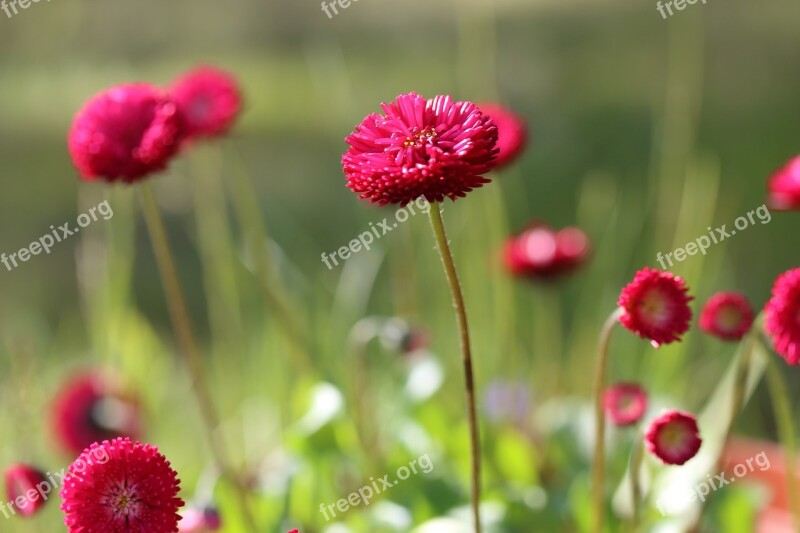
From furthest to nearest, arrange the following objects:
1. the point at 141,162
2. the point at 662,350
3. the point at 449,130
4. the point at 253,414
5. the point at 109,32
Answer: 1. the point at 109,32
2. the point at 253,414
3. the point at 662,350
4. the point at 141,162
5. the point at 449,130

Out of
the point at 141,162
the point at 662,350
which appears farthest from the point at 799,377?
the point at 141,162

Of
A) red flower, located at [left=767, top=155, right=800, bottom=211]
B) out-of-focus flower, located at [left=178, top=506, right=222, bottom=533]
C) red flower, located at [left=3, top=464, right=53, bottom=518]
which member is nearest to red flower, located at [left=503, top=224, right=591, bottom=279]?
red flower, located at [left=767, top=155, right=800, bottom=211]

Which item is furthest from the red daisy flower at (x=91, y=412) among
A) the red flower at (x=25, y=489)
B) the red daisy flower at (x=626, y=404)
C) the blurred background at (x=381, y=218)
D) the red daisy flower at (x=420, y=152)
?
the red daisy flower at (x=420, y=152)

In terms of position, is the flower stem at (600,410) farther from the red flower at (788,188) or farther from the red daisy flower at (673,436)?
the red flower at (788,188)

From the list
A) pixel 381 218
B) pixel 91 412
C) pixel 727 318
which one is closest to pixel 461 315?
pixel 727 318

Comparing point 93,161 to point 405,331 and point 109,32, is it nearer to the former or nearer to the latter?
point 405,331

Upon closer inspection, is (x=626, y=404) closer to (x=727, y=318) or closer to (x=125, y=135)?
(x=727, y=318)
